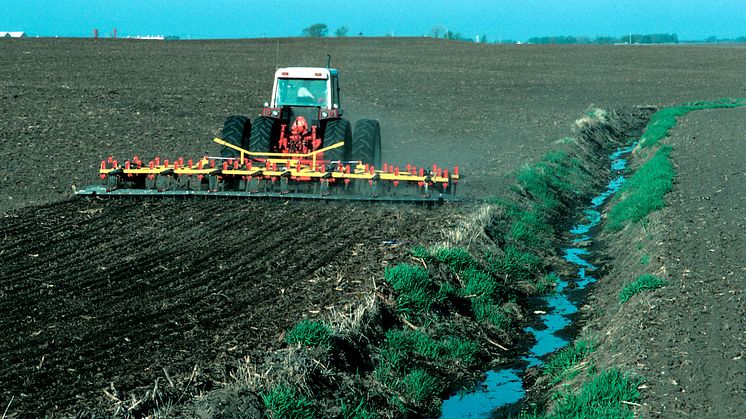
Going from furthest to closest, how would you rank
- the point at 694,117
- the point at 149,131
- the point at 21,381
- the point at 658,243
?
the point at 694,117
the point at 149,131
the point at 658,243
the point at 21,381

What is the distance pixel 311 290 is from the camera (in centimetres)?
1062

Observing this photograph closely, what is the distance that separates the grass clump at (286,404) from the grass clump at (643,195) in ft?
31.1

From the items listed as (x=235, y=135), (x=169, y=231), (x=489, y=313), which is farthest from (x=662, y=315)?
(x=235, y=135)

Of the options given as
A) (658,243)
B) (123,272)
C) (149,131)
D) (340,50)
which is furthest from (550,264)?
(340,50)

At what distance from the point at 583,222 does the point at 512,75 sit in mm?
40995

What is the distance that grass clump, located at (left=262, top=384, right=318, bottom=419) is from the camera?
7.37m

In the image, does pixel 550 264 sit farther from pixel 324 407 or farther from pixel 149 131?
pixel 149 131

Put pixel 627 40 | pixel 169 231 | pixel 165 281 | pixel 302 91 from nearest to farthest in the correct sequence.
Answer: pixel 165 281, pixel 169 231, pixel 302 91, pixel 627 40

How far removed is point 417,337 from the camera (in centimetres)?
991

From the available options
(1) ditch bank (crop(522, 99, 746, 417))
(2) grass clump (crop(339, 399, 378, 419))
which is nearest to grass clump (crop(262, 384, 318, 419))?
(2) grass clump (crop(339, 399, 378, 419))

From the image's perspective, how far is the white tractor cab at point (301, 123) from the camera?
1750 centimetres

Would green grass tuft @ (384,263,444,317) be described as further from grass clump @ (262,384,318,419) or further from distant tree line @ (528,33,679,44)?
distant tree line @ (528,33,679,44)

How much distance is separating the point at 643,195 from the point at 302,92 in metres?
6.31

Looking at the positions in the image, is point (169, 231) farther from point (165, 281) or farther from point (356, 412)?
point (356, 412)
